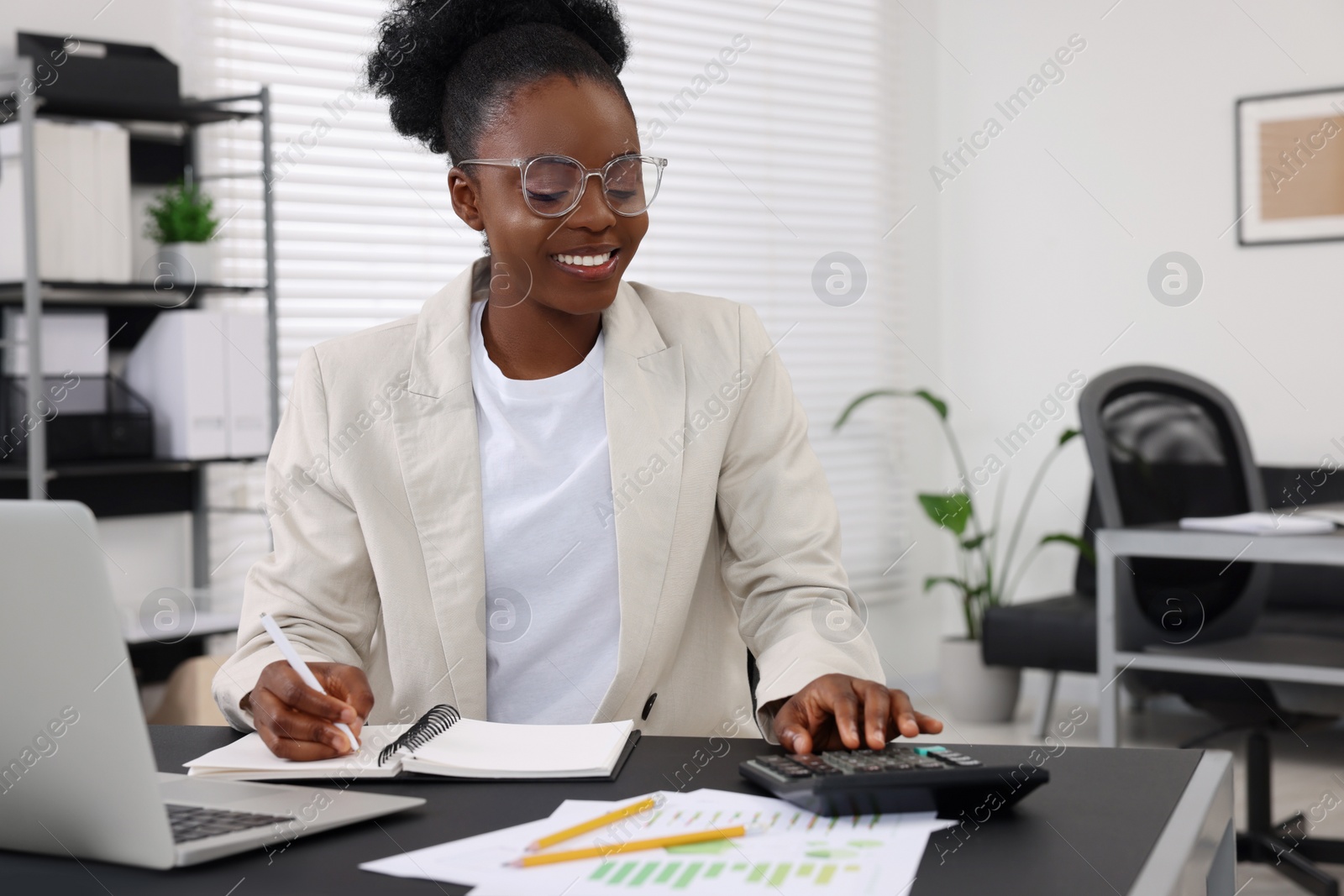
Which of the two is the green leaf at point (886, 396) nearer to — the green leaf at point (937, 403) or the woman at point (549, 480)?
the green leaf at point (937, 403)

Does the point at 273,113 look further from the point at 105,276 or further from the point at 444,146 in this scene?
the point at 444,146

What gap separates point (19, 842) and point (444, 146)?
1032 mm

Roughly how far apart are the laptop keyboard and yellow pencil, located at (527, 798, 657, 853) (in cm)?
18

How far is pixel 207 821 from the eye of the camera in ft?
2.87

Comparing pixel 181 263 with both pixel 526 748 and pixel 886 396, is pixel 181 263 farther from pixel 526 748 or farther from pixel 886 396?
pixel 886 396

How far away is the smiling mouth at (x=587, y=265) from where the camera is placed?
140 cm

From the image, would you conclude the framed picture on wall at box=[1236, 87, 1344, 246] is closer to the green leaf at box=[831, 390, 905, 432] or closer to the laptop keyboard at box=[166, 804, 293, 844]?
the green leaf at box=[831, 390, 905, 432]

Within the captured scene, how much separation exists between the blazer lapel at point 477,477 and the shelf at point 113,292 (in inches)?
60.2

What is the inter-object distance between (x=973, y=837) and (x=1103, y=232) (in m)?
4.08

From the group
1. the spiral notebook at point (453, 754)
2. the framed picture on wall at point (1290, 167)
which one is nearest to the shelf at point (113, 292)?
the spiral notebook at point (453, 754)

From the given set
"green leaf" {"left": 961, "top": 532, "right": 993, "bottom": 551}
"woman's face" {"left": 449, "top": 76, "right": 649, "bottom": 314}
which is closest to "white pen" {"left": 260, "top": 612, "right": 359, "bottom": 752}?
"woman's face" {"left": 449, "top": 76, "right": 649, "bottom": 314}

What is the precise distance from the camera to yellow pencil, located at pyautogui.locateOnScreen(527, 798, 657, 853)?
84cm

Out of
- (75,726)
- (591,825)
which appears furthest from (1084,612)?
(75,726)

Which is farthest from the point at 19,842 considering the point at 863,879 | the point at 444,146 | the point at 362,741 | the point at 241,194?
the point at 241,194
